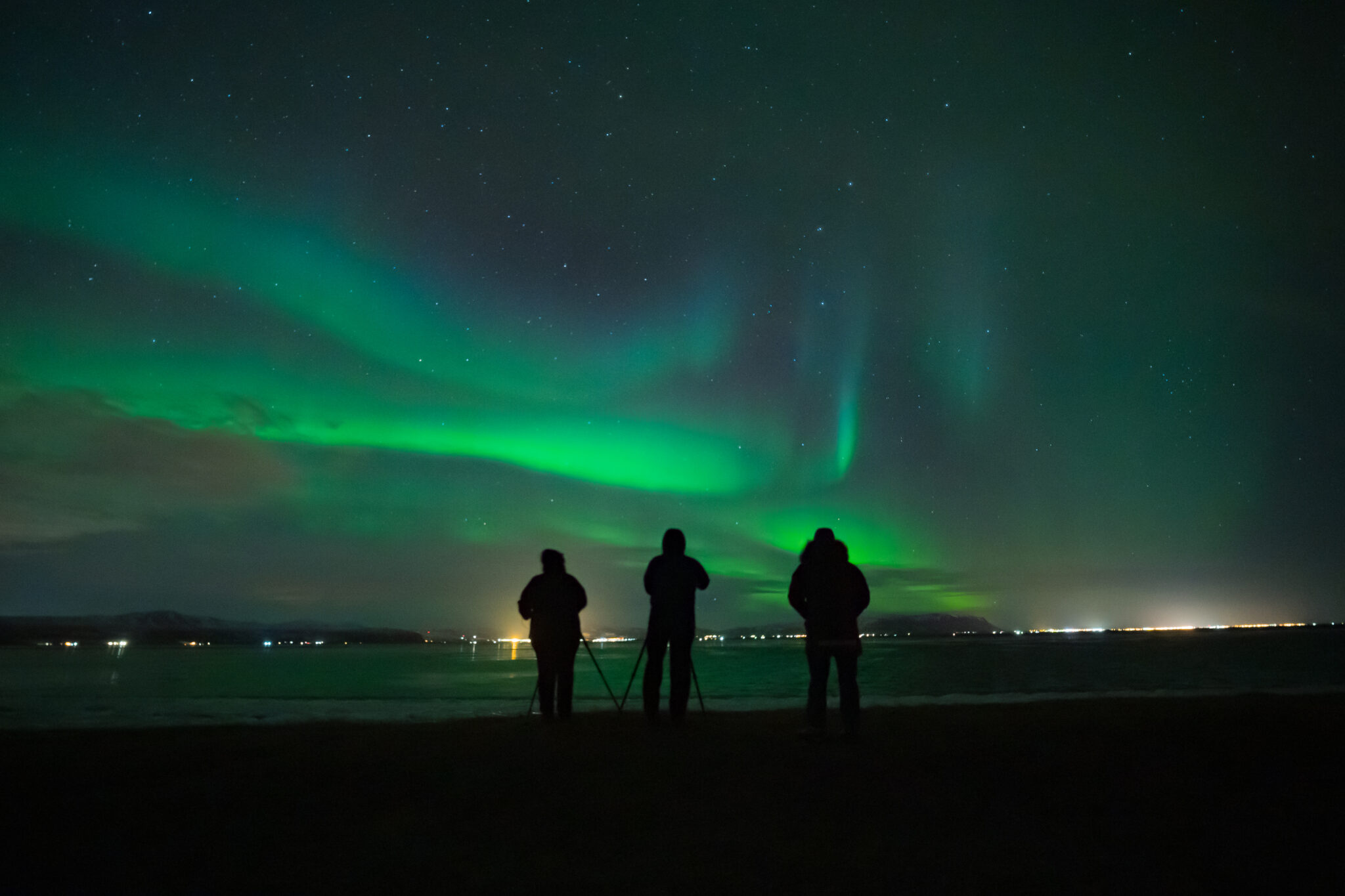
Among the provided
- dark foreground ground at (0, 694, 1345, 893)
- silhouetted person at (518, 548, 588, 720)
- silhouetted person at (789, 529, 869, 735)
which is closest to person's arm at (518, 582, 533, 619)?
silhouetted person at (518, 548, 588, 720)

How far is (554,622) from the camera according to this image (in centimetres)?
996

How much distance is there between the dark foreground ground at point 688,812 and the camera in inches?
160

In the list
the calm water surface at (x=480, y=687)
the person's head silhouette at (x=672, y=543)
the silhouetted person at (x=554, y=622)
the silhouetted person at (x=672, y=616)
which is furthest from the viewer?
the calm water surface at (x=480, y=687)

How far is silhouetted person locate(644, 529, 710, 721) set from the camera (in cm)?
896

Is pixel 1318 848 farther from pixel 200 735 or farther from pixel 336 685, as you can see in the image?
pixel 336 685

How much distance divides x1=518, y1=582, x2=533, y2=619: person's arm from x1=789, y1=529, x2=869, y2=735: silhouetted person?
3.34 m

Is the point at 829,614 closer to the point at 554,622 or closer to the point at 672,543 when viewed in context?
the point at 672,543

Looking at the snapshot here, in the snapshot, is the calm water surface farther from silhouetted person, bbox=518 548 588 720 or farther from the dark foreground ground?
the dark foreground ground

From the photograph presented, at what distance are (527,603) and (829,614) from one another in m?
3.89

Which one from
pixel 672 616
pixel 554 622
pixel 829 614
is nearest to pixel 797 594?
pixel 829 614

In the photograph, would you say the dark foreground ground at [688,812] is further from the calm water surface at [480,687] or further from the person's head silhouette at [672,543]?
the calm water surface at [480,687]

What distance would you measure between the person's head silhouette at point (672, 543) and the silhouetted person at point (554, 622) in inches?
57.0

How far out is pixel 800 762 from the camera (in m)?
6.31

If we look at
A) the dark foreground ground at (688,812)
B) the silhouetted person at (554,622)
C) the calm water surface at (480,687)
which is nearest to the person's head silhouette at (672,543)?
the silhouetted person at (554,622)
